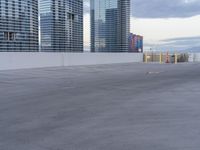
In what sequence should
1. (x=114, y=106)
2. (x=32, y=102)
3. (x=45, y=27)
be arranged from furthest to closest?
(x=45, y=27), (x=32, y=102), (x=114, y=106)

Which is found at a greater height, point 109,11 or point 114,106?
point 109,11

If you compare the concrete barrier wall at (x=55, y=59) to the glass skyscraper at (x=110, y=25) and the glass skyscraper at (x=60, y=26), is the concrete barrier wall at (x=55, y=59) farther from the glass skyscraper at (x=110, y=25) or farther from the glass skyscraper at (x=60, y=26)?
the glass skyscraper at (x=110, y=25)

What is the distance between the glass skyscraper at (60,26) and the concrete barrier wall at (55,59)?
6.06 m

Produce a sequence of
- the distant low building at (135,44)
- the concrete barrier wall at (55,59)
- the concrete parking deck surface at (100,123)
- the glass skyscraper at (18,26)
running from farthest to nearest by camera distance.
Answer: the distant low building at (135,44) < the glass skyscraper at (18,26) < the concrete barrier wall at (55,59) < the concrete parking deck surface at (100,123)

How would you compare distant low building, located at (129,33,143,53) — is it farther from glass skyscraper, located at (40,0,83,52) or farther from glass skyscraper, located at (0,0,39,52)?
glass skyscraper, located at (0,0,39,52)

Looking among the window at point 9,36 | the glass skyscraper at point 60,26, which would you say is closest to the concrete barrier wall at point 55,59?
the window at point 9,36

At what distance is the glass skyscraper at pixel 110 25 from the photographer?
49.9 meters

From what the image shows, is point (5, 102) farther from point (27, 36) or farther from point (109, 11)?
point (109, 11)

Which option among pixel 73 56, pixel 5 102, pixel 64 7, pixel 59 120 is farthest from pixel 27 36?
pixel 59 120

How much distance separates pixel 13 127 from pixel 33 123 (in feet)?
1.41

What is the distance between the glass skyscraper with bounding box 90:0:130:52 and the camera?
164 feet

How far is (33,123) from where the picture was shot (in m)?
5.04

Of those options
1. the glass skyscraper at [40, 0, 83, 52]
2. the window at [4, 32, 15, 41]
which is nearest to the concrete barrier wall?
the window at [4, 32, 15, 41]

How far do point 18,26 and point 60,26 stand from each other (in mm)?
9613
